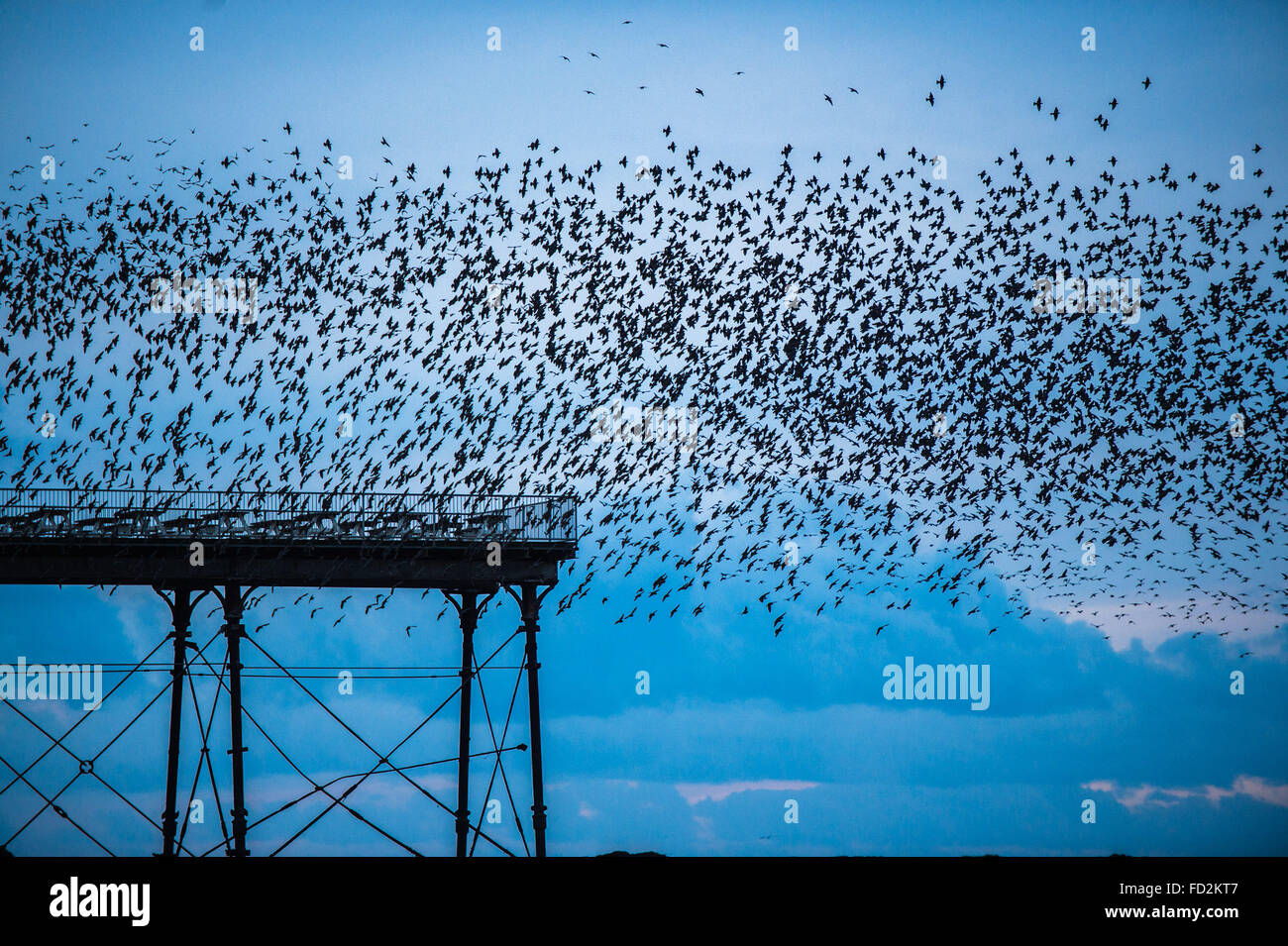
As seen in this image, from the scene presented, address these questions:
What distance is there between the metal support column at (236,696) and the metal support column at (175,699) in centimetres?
150

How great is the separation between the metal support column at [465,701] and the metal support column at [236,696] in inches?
174

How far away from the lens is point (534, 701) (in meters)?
30.4

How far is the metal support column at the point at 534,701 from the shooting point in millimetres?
29906

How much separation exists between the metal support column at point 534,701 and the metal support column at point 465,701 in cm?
151

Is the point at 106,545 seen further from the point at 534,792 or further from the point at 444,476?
the point at 534,792

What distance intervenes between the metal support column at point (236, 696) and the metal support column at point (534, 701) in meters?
5.66

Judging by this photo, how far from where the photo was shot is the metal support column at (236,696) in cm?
2859

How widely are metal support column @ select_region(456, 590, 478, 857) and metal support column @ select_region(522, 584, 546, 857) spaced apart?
1.51 meters

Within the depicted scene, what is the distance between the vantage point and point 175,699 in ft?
100

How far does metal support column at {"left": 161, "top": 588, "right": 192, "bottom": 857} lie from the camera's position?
99.0ft

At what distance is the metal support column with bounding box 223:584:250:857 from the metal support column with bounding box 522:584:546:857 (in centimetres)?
566

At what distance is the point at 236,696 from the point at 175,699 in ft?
7.79
